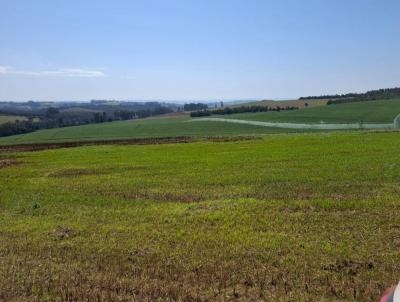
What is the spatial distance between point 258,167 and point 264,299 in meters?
17.6

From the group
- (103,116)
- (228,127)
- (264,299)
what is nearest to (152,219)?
(264,299)

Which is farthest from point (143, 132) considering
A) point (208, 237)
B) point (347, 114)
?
point (208, 237)

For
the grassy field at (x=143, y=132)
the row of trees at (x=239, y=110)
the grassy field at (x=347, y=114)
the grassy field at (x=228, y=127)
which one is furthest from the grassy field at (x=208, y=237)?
the row of trees at (x=239, y=110)

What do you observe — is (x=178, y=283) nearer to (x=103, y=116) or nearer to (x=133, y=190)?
(x=133, y=190)

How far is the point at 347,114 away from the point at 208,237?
76961mm

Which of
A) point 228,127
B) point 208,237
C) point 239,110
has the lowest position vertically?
point 228,127

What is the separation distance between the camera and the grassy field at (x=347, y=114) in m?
77.1

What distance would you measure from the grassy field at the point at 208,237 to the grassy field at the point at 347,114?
57.4 metres

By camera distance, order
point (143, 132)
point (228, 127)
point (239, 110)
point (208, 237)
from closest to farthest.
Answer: point (208, 237) < point (143, 132) < point (228, 127) < point (239, 110)

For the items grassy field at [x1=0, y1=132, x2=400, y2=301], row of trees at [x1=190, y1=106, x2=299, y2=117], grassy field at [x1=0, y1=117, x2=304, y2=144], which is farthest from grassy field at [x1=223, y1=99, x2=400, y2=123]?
grassy field at [x1=0, y1=132, x2=400, y2=301]

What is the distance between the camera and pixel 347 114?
8325 centimetres

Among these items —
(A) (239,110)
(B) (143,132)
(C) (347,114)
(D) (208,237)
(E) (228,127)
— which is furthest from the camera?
(A) (239,110)

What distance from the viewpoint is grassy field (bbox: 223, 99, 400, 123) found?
7711 cm

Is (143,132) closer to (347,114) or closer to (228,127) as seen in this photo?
(228,127)
